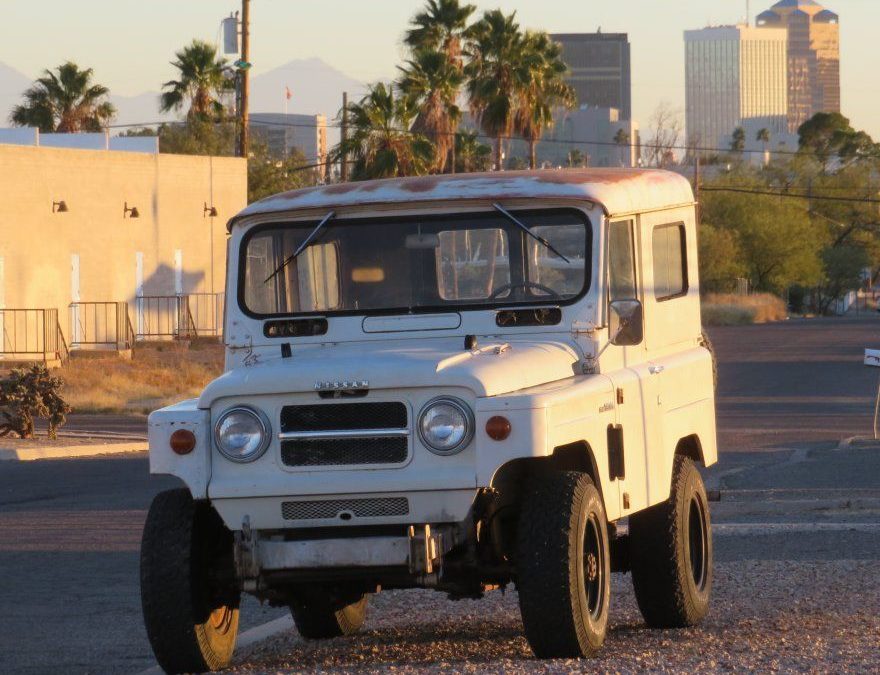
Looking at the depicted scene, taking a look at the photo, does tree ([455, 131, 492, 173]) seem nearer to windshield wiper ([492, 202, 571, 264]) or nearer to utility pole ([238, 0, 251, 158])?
utility pole ([238, 0, 251, 158])

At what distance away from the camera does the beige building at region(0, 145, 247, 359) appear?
39.3 m

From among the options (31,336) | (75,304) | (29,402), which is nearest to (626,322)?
(29,402)

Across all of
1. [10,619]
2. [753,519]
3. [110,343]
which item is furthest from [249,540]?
[110,343]

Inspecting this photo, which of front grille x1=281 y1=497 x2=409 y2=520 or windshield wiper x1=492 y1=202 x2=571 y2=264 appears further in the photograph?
windshield wiper x1=492 y1=202 x2=571 y2=264

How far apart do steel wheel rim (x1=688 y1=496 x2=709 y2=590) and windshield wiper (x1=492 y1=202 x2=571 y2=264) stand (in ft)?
5.64

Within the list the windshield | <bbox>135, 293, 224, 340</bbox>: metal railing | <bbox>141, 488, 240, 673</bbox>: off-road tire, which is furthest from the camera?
<bbox>135, 293, 224, 340</bbox>: metal railing

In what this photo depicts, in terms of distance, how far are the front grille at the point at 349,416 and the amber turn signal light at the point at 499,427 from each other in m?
0.39

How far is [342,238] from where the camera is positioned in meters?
8.91

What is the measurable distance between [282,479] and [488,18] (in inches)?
2250

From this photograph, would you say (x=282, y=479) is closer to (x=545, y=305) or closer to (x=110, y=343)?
(x=545, y=305)

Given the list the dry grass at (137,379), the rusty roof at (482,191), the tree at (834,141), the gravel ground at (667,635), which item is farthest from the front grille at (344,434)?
the tree at (834,141)

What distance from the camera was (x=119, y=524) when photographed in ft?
50.7

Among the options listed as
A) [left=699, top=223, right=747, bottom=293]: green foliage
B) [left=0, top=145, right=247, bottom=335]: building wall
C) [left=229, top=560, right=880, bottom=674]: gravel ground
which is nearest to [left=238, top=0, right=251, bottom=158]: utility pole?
[left=0, top=145, right=247, bottom=335]: building wall

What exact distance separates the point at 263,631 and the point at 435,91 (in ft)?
173
